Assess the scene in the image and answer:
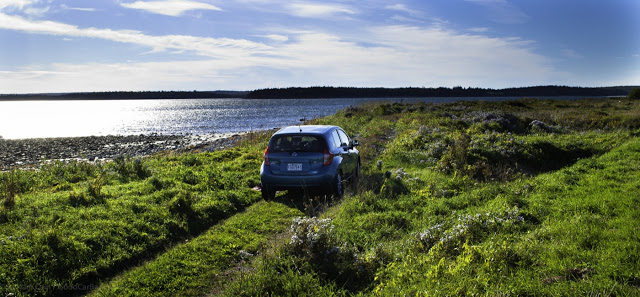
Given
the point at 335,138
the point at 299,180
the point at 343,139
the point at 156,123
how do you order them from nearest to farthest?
the point at 299,180 < the point at 335,138 < the point at 343,139 < the point at 156,123

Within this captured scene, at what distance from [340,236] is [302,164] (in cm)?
319

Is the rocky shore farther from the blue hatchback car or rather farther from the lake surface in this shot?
the blue hatchback car

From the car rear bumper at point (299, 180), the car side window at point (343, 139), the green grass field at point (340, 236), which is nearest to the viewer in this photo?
the green grass field at point (340, 236)

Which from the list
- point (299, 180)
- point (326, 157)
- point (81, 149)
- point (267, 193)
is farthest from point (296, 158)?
point (81, 149)

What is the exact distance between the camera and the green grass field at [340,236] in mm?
4648

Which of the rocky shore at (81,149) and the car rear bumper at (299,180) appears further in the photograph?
the rocky shore at (81,149)

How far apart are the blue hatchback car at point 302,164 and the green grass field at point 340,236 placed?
512mm

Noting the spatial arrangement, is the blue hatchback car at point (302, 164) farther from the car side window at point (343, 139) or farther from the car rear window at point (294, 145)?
the car side window at point (343, 139)

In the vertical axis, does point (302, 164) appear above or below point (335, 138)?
below

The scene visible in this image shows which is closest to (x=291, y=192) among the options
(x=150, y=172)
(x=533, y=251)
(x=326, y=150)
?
(x=326, y=150)

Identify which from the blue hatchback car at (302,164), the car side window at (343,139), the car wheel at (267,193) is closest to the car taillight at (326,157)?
the blue hatchback car at (302,164)

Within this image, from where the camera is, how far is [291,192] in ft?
35.5

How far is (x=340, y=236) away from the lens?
21.7 ft

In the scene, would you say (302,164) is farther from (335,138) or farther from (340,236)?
(340,236)
